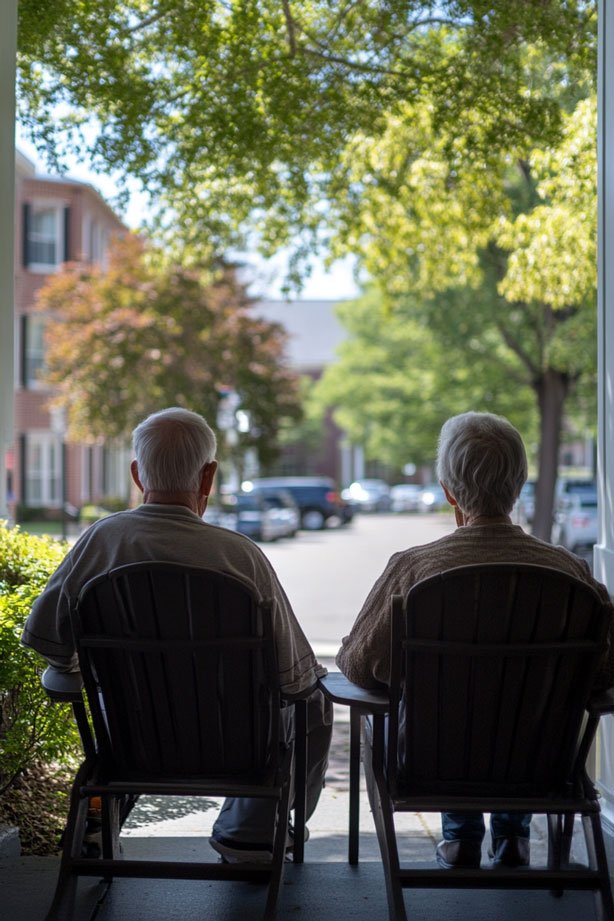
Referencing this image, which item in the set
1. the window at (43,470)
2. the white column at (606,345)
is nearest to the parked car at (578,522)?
the window at (43,470)

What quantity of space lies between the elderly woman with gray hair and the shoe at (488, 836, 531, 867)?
0.65 meters

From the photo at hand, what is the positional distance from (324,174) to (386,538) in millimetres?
22521

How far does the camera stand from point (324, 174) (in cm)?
971

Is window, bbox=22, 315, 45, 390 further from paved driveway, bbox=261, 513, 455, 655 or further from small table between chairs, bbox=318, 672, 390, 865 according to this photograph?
small table between chairs, bbox=318, 672, 390, 865

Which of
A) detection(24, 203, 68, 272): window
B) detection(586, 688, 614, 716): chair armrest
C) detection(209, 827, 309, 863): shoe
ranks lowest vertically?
detection(209, 827, 309, 863): shoe

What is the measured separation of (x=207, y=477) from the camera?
3.55 m

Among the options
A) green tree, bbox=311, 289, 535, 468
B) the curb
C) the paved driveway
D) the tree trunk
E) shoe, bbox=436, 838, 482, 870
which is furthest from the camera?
green tree, bbox=311, 289, 535, 468

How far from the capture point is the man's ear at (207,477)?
3529 millimetres

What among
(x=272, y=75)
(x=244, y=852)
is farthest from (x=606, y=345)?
(x=272, y=75)

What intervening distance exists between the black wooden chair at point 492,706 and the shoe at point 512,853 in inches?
17.7

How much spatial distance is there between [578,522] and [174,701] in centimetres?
2080

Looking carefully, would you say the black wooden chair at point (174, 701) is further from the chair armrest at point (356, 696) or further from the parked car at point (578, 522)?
the parked car at point (578, 522)

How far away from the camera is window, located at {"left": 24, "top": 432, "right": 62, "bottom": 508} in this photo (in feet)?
117

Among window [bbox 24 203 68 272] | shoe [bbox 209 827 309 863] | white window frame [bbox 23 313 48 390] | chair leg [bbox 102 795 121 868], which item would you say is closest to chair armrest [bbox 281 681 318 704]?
shoe [bbox 209 827 309 863]
